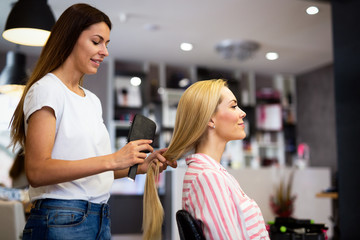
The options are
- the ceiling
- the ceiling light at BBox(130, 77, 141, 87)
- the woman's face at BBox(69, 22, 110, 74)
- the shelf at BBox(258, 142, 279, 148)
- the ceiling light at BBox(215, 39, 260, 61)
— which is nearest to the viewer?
the woman's face at BBox(69, 22, 110, 74)

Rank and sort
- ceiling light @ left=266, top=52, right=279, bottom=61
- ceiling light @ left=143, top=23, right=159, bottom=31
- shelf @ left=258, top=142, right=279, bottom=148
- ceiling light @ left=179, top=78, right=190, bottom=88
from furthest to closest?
shelf @ left=258, top=142, right=279, bottom=148 < ceiling light @ left=179, top=78, right=190, bottom=88 < ceiling light @ left=266, top=52, right=279, bottom=61 < ceiling light @ left=143, top=23, right=159, bottom=31

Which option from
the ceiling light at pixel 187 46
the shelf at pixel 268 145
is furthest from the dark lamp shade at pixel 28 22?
the shelf at pixel 268 145

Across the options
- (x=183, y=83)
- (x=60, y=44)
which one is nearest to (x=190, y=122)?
(x=60, y=44)

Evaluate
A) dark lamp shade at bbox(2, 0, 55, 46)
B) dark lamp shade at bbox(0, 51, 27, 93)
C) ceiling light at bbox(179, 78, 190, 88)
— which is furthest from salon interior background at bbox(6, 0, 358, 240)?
dark lamp shade at bbox(0, 51, 27, 93)

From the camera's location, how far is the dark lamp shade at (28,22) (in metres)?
2.13

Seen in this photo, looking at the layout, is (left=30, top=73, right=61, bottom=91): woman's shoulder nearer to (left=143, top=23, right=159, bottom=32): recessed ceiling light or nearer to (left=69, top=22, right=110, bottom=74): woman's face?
(left=69, top=22, right=110, bottom=74): woman's face

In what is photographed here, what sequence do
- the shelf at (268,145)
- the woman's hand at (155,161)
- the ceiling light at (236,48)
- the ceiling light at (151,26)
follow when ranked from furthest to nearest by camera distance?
the shelf at (268,145) < the ceiling light at (236,48) < the ceiling light at (151,26) < the woman's hand at (155,161)

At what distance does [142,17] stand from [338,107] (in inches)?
99.6

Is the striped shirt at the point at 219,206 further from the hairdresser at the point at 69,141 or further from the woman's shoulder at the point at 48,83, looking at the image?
the woman's shoulder at the point at 48,83

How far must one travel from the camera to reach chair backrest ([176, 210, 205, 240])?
1.36 metres

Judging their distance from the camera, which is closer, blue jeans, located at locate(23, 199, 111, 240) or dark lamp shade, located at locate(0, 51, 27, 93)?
blue jeans, located at locate(23, 199, 111, 240)

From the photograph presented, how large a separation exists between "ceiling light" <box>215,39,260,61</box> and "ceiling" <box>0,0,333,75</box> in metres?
0.10

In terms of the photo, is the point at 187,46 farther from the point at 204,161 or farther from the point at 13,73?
the point at 204,161

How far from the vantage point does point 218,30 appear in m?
5.33
